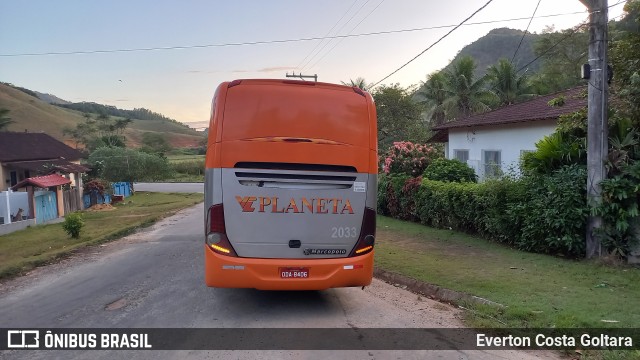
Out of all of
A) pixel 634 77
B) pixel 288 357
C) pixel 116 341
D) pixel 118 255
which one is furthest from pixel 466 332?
pixel 118 255

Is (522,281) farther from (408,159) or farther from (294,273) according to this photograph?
(408,159)

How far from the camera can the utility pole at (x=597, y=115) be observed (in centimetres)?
896

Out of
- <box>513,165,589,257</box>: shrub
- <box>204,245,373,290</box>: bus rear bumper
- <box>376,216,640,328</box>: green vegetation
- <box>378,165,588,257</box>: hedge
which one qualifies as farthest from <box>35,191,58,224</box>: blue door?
<box>513,165,589,257</box>: shrub

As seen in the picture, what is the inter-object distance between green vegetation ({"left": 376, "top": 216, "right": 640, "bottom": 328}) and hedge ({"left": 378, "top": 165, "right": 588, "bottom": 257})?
38 centimetres

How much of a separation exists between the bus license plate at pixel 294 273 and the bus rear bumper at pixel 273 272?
0.01 metres

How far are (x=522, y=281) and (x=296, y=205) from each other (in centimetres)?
432

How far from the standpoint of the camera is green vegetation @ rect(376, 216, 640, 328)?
5859mm

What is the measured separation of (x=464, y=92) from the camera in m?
39.3

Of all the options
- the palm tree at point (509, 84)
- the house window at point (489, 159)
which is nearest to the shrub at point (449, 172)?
the house window at point (489, 159)

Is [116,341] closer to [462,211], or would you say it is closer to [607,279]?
[607,279]

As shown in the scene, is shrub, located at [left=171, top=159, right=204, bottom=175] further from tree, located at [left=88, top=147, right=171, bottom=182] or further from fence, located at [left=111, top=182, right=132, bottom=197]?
fence, located at [left=111, top=182, right=132, bottom=197]

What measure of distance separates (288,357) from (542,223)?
722 centimetres

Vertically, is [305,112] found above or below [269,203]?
above

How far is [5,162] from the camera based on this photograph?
33.8 m
